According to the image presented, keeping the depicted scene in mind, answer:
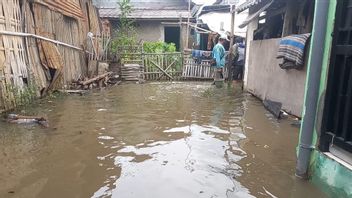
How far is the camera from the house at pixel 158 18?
1914 centimetres

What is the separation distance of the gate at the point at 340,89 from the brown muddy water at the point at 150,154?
640 millimetres

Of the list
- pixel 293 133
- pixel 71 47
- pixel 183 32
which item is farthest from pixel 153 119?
pixel 183 32

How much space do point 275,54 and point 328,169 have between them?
→ 5.50 m

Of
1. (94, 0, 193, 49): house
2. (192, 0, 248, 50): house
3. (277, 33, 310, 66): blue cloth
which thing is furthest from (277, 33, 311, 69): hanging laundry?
(94, 0, 193, 49): house

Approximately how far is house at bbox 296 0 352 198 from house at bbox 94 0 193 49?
1456cm

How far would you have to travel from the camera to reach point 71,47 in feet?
37.7

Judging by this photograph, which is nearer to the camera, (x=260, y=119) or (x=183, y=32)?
(x=260, y=119)

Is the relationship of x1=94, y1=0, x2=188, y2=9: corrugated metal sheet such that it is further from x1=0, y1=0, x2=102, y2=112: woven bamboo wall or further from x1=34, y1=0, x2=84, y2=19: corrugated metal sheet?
x1=34, y1=0, x2=84, y2=19: corrugated metal sheet

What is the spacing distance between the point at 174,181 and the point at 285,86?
Answer: 15.8 feet

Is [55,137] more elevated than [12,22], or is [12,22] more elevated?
[12,22]

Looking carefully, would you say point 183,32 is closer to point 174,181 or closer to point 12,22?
point 12,22

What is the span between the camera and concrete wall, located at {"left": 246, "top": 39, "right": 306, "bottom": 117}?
22.8 feet

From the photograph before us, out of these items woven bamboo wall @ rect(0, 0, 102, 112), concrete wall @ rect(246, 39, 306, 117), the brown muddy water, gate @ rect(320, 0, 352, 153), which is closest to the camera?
gate @ rect(320, 0, 352, 153)

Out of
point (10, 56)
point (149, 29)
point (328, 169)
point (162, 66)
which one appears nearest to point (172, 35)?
point (149, 29)
